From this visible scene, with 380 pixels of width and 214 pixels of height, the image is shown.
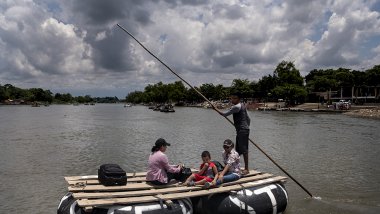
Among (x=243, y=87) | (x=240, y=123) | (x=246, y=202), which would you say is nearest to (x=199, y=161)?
(x=240, y=123)

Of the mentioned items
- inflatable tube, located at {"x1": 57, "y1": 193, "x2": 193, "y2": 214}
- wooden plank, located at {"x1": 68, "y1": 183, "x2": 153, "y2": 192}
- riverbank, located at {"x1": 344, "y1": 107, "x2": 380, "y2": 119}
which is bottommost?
riverbank, located at {"x1": 344, "y1": 107, "x2": 380, "y2": 119}

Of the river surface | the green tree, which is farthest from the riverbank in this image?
→ the green tree

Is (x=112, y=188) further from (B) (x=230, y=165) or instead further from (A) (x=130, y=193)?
(B) (x=230, y=165)

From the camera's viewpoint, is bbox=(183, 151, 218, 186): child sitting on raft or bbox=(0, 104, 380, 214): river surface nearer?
bbox=(183, 151, 218, 186): child sitting on raft

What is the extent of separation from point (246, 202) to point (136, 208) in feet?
10.5

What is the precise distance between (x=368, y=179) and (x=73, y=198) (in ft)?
45.3

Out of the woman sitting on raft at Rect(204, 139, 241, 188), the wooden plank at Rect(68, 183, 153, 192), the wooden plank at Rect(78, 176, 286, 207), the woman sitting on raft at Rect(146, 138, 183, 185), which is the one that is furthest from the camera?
the woman sitting on raft at Rect(204, 139, 241, 188)

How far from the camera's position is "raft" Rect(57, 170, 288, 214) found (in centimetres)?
912

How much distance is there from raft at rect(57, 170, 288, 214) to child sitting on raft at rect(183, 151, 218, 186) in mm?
317

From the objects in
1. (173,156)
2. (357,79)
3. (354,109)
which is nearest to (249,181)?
(173,156)

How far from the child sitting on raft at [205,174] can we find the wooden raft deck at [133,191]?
308 mm

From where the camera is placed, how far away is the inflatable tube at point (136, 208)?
29.5 ft

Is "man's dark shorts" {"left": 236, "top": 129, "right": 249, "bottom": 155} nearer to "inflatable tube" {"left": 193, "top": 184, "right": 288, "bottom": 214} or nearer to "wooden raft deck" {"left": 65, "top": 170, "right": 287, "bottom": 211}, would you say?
"wooden raft deck" {"left": 65, "top": 170, "right": 287, "bottom": 211}

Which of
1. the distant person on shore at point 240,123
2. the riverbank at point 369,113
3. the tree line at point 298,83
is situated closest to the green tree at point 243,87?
the tree line at point 298,83
